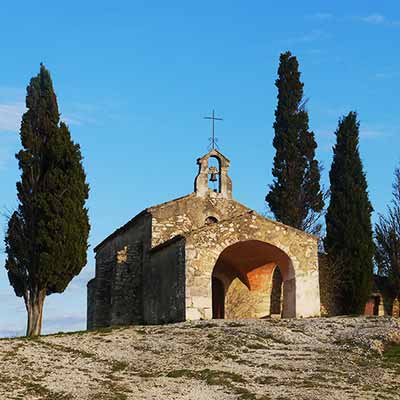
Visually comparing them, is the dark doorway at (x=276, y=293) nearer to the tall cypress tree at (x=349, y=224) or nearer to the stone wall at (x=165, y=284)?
the tall cypress tree at (x=349, y=224)

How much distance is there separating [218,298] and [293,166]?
8738 mm

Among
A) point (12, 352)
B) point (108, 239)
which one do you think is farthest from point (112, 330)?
point (108, 239)

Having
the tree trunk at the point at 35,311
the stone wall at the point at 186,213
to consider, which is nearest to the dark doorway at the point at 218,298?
the stone wall at the point at 186,213

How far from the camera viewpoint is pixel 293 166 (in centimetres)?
3781

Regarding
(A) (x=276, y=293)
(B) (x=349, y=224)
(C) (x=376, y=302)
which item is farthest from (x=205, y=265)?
(C) (x=376, y=302)

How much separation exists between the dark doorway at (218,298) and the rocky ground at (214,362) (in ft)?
24.5

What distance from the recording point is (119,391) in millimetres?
15992

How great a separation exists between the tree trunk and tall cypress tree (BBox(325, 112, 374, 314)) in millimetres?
13562

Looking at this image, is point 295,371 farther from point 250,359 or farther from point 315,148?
point 315,148

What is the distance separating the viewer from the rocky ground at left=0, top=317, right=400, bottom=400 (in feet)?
52.5

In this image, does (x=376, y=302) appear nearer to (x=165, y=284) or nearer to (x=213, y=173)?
(x=213, y=173)

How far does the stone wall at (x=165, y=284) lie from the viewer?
26531 mm

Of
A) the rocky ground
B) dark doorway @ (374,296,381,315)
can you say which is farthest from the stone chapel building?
dark doorway @ (374,296,381,315)

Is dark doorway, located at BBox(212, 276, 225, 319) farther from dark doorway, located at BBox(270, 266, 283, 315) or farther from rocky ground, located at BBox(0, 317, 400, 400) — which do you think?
rocky ground, located at BBox(0, 317, 400, 400)
